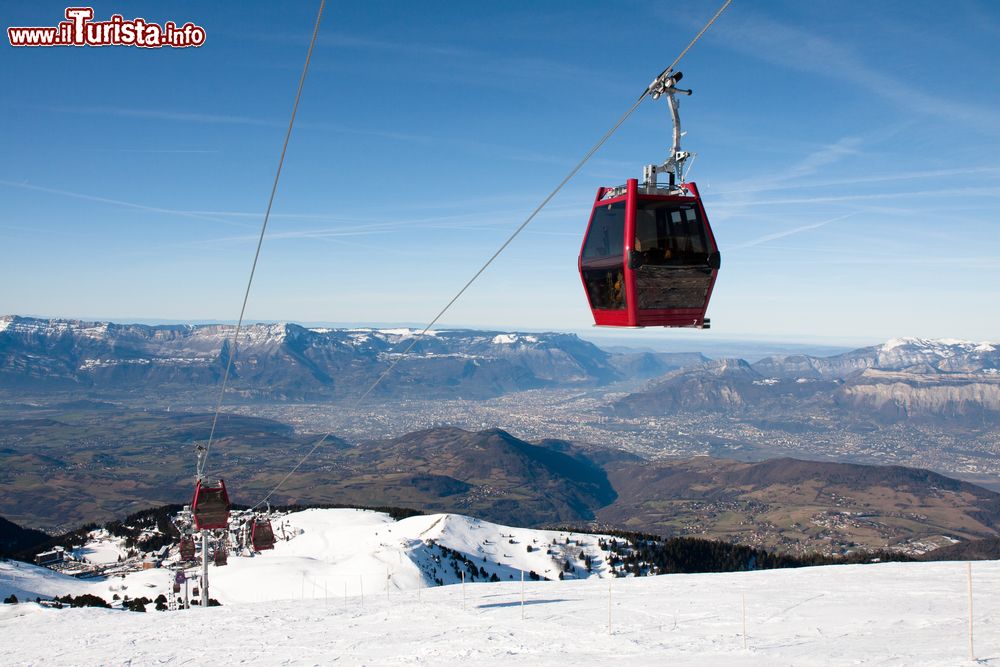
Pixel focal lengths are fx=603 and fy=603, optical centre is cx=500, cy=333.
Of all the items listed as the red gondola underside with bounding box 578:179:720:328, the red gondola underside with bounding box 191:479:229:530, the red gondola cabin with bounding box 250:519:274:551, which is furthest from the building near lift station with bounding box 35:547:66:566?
the red gondola underside with bounding box 578:179:720:328

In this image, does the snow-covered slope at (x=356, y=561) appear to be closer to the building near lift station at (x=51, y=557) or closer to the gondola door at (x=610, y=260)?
the building near lift station at (x=51, y=557)

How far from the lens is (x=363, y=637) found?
80.0 feet

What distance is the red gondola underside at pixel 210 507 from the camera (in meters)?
40.8

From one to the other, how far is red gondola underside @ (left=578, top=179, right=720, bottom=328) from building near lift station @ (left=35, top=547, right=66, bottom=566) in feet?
497

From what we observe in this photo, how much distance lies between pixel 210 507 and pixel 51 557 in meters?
122

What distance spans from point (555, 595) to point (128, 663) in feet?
77.5

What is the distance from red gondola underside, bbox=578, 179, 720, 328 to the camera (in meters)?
16.8

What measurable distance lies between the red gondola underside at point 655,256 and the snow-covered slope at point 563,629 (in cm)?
1117

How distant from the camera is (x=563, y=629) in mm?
24922

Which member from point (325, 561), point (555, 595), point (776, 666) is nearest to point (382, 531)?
point (325, 561)

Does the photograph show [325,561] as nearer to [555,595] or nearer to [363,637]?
[555,595]

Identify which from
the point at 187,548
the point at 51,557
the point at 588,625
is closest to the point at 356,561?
the point at 187,548

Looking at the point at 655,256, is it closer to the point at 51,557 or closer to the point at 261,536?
the point at 261,536

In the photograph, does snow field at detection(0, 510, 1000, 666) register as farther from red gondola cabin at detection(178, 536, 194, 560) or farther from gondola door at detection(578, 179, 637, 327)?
red gondola cabin at detection(178, 536, 194, 560)
